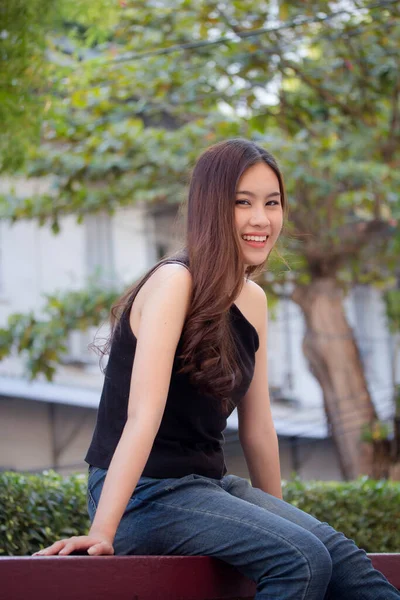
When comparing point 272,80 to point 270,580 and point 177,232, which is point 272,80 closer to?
point 177,232

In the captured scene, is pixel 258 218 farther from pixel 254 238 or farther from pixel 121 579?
pixel 121 579

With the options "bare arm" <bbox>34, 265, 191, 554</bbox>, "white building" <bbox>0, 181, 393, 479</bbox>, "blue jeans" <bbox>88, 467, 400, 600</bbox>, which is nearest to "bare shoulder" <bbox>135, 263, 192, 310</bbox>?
"bare arm" <bbox>34, 265, 191, 554</bbox>

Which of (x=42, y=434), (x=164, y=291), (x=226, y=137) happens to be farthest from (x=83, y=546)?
(x=42, y=434)

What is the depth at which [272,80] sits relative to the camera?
8.91m

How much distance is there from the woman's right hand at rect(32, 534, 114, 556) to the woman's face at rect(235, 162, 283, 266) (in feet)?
3.38

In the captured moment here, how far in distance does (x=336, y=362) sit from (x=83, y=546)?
26.6ft

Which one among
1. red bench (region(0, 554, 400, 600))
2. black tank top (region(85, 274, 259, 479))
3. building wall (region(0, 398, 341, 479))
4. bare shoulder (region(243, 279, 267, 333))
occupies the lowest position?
building wall (region(0, 398, 341, 479))

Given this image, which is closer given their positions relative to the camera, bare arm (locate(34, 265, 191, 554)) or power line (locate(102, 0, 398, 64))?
bare arm (locate(34, 265, 191, 554))

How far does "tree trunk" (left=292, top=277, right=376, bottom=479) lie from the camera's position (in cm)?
1044

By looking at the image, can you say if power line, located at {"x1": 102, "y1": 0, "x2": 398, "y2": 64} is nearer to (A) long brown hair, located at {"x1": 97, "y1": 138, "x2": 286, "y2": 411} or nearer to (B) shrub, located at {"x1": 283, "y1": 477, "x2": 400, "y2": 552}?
(B) shrub, located at {"x1": 283, "y1": 477, "x2": 400, "y2": 552}

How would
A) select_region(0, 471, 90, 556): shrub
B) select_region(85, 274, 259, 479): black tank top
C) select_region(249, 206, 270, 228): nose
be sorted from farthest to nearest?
1. select_region(0, 471, 90, 556): shrub
2. select_region(249, 206, 270, 228): nose
3. select_region(85, 274, 259, 479): black tank top

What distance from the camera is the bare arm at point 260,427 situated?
10.8ft

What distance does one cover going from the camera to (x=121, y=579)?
255cm

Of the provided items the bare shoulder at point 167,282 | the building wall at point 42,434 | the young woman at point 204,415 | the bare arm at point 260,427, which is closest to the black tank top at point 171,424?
the young woman at point 204,415
